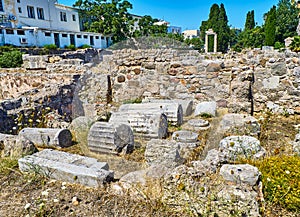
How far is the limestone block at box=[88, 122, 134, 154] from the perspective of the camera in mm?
4164

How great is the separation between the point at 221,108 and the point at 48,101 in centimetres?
441

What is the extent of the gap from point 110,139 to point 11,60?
56.2 feet

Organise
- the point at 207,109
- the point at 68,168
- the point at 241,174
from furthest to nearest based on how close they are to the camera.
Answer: the point at 207,109
the point at 68,168
the point at 241,174

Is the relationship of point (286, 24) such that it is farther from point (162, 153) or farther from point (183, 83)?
point (162, 153)

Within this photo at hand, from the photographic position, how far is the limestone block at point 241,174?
8.08 feet

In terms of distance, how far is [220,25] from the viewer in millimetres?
40000

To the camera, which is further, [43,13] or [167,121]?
[43,13]

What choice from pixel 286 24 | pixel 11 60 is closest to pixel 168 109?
pixel 11 60

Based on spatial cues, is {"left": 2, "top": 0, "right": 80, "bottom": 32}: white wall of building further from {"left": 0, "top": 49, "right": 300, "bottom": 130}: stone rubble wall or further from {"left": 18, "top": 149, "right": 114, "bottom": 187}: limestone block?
{"left": 18, "top": 149, "right": 114, "bottom": 187}: limestone block

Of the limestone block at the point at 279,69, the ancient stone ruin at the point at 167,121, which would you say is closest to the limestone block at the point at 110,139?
the ancient stone ruin at the point at 167,121

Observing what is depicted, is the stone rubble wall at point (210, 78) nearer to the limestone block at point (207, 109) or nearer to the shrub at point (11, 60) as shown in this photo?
the limestone block at point (207, 109)

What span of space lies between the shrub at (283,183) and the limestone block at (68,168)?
5.62 ft

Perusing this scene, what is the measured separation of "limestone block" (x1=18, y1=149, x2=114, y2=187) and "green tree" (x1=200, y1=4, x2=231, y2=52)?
116 feet

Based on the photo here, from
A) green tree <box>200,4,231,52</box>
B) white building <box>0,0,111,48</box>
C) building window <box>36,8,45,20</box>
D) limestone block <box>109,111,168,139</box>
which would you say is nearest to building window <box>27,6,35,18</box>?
white building <box>0,0,111,48</box>
